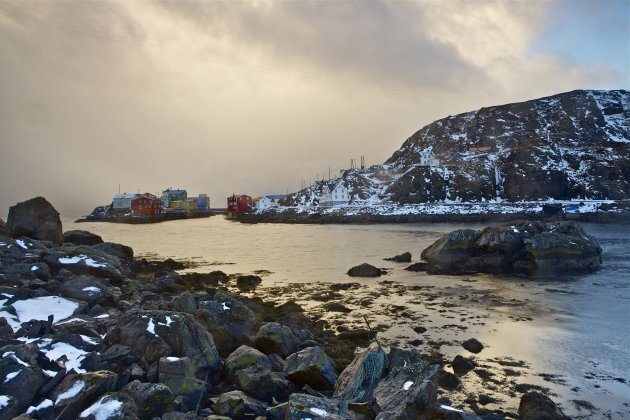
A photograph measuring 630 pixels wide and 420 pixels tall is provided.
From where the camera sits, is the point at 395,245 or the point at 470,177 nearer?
the point at 395,245

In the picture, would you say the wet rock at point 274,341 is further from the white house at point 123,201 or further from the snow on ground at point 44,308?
the white house at point 123,201

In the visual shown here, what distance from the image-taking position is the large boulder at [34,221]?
926 inches

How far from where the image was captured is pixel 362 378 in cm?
938

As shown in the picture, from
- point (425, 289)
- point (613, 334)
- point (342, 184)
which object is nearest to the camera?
point (613, 334)

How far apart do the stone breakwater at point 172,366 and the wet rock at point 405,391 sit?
1.0 inches

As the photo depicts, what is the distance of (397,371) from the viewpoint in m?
9.45

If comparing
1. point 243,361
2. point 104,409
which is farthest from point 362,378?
point 104,409

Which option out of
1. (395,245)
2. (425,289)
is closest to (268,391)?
(425,289)

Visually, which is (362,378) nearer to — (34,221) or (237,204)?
(34,221)

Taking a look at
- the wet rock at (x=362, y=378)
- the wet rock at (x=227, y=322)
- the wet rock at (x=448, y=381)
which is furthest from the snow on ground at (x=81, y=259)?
the wet rock at (x=448, y=381)

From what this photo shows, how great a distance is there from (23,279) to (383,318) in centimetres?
1408

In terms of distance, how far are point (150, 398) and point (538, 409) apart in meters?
8.35

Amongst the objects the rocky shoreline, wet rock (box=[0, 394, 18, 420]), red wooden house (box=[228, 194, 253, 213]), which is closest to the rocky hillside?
the rocky shoreline

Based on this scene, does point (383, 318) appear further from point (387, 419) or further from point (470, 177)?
point (470, 177)
